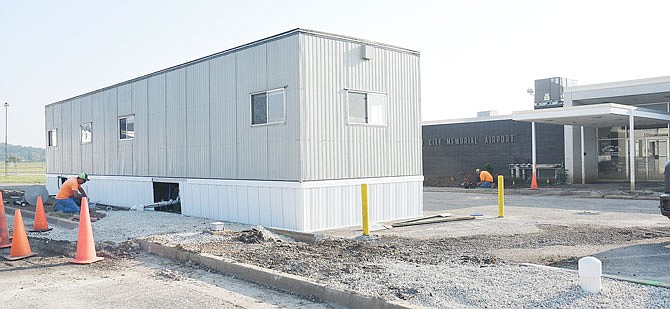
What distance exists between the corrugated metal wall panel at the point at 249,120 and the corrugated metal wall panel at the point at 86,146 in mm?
10452

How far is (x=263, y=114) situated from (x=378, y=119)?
275 cm

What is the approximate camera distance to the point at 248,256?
8.94 metres

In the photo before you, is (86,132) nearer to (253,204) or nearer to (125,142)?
(125,142)

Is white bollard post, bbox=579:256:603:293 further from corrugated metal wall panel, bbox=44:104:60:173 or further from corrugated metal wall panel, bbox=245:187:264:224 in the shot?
corrugated metal wall panel, bbox=44:104:60:173

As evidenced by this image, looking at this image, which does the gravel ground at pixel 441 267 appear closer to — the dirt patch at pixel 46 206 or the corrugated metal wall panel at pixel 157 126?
the dirt patch at pixel 46 206

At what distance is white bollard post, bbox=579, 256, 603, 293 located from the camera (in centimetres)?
593

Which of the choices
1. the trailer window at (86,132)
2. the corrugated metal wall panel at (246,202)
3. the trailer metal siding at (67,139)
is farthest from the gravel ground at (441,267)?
the trailer metal siding at (67,139)

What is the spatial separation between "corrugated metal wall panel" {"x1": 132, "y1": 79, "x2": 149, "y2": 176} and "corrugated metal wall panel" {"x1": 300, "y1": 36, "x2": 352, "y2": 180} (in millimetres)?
7346

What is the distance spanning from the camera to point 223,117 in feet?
45.4

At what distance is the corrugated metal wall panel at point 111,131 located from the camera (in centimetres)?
1939

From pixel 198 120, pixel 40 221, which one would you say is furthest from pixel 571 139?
pixel 40 221

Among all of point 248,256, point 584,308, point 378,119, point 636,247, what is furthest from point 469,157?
point 584,308

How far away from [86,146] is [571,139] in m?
21.9

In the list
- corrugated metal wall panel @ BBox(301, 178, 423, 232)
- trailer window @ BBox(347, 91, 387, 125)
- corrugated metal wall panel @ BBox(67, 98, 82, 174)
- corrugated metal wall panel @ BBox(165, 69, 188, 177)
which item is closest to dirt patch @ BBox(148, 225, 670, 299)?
corrugated metal wall panel @ BBox(301, 178, 423, 232)
